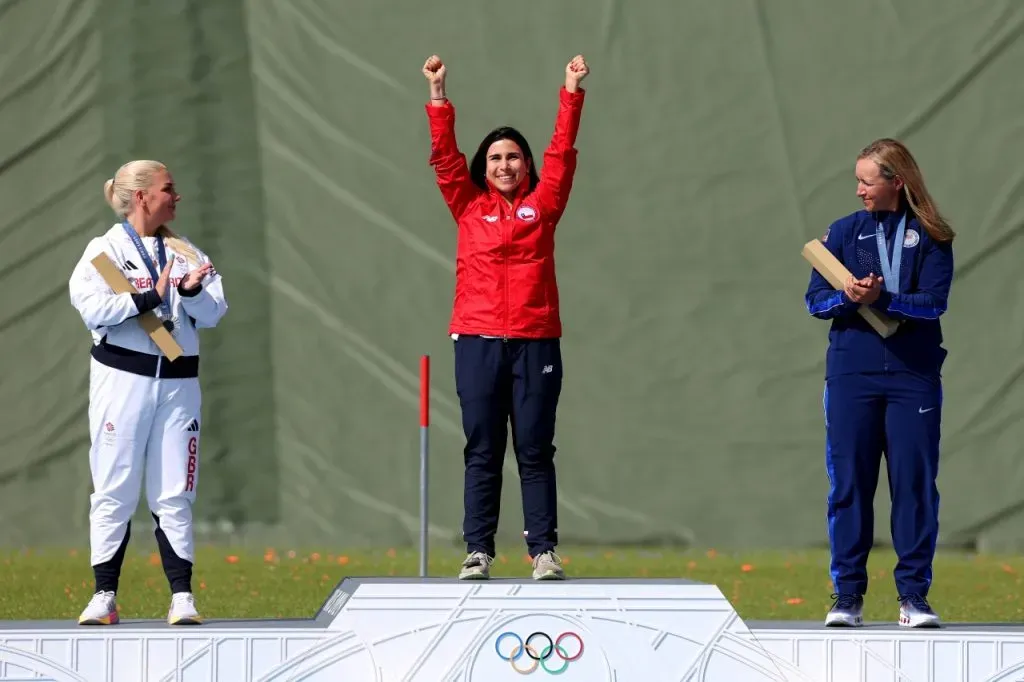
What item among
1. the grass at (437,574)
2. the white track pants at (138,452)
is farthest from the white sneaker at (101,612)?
the grass at (437,574)

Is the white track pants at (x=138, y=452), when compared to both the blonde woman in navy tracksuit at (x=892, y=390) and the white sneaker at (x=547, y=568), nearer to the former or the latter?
the white sneaker at (x=547, y=568)

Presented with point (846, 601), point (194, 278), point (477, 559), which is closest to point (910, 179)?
point (846, 601)

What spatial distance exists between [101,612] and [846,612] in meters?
2.30

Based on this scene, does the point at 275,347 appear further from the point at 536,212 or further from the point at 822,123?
the point at 536,212

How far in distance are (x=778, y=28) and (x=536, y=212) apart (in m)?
4.23

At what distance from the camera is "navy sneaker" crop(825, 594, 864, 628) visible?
510 centimetres

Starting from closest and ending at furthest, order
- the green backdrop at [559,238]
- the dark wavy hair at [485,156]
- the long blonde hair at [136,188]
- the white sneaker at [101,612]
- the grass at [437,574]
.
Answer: the white sneaker at [101,612] → the long blonde hair at [136,188] → the dark wavy hair at [485,156] → the grass at [437,574] → the green backdrop at [559,238]

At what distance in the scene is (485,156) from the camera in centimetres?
557

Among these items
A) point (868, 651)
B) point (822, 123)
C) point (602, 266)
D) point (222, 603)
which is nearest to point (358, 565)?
point (222, 603)

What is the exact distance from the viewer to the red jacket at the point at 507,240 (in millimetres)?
5320

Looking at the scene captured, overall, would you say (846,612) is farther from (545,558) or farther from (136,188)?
(136,188)

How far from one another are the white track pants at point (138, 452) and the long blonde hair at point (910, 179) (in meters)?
2.30

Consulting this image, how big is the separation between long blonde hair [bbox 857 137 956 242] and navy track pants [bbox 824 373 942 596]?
18.7 inches

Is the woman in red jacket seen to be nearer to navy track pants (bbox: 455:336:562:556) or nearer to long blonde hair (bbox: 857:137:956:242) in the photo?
navy track pants (bbox: 455:336:562:556)
